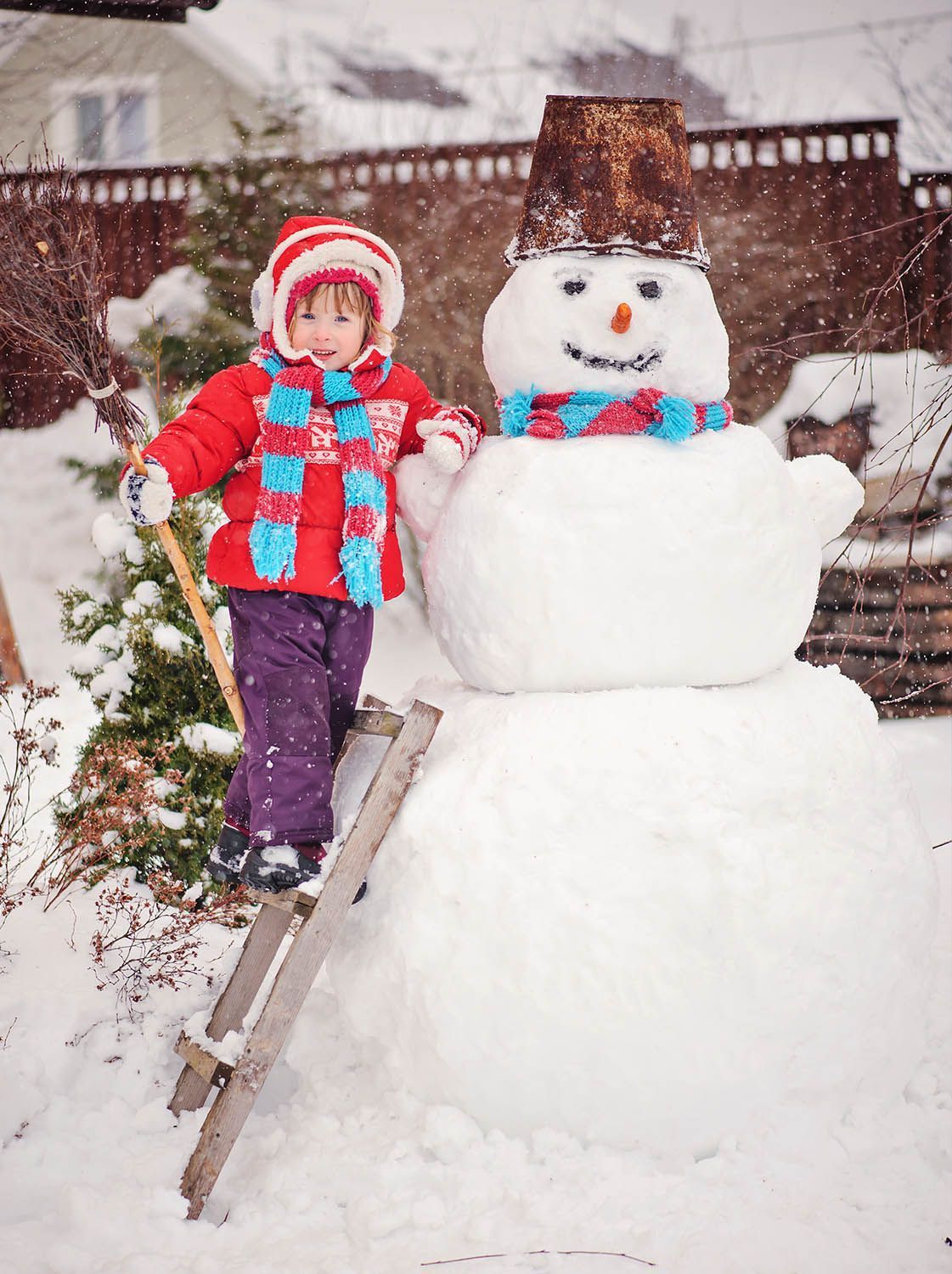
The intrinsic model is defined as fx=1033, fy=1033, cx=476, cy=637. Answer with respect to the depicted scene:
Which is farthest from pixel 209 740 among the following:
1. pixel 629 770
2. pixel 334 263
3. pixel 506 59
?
pixel 506 59

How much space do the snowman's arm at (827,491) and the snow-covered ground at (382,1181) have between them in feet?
3.82

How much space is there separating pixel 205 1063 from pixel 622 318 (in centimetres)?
174

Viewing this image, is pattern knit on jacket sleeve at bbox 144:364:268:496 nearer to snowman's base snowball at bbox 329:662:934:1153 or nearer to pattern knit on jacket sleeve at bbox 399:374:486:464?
pattern knit on jacket sleeve at bbox 399:374:486:464

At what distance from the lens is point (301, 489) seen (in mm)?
2213

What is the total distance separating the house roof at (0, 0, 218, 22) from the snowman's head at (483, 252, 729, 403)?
20.2ft

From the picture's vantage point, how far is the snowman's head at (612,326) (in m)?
2.16

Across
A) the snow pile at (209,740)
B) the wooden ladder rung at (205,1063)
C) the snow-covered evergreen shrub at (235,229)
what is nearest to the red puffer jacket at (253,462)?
the wooden ladder rung at (205,1063)

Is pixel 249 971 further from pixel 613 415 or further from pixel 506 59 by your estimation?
pixel 506 59

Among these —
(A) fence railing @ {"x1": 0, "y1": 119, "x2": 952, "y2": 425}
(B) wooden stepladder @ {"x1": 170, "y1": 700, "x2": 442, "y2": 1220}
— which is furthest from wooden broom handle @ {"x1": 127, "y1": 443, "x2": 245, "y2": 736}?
(A) fence railing @ {"x1": 0, "y1": 119, "x2": 952, "y2": 425}

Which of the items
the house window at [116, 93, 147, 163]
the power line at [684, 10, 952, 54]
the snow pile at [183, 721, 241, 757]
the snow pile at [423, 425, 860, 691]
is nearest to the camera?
the snow pile at [423, 425, 860, 691]

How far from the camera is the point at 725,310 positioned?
6820 mm

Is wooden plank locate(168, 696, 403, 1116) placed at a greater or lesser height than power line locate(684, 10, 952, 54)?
lesser

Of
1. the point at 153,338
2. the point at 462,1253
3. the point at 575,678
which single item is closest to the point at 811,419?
the point at 153,338

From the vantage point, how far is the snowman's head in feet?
7.07
